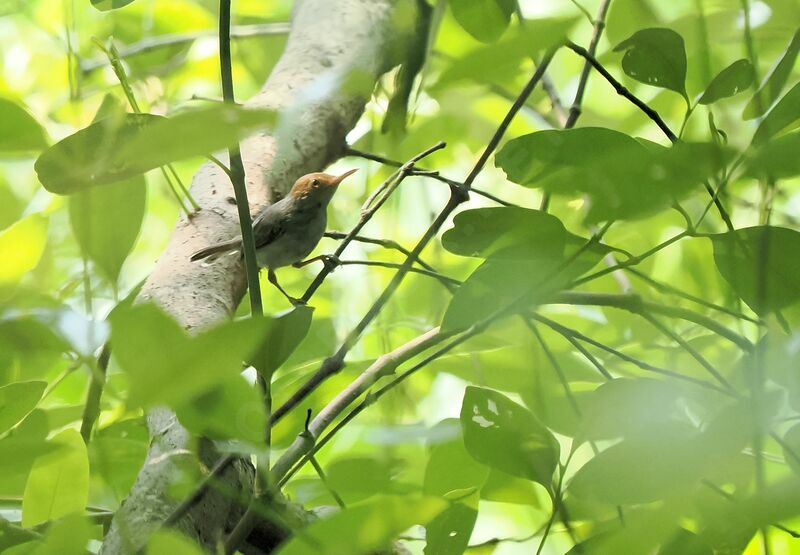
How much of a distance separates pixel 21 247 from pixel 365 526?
0.39 metres

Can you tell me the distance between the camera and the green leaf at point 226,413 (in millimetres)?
294

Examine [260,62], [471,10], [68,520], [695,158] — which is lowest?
[68,520]

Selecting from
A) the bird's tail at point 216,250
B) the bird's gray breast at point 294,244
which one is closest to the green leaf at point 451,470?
the bird's tail at point 216,250

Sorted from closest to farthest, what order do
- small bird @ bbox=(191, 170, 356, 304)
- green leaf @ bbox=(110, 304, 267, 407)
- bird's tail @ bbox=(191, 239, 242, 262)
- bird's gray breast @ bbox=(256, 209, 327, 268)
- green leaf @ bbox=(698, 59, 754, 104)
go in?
green leaf @ bbox=(110, 304, 267, 407) → green leaf @ bbox=(698, 59, 754, 104) → bird's tail @ bbox=(191, 239, 242, 262) → small bird @ bbox=(191, 170, 356, 304) → bird's gray breast @ bbox=(256, 209, 327, 268)

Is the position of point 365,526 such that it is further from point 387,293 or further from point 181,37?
point 181,37

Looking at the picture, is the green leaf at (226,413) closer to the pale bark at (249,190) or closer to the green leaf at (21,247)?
the pale bark at (249,190)

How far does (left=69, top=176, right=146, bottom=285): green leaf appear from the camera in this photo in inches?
15.4

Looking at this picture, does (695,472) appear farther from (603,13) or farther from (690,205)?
(690,205)

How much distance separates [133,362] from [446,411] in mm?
743

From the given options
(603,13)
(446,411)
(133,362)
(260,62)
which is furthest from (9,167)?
(133,362)

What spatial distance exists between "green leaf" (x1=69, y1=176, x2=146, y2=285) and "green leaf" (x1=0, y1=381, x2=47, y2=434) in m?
0.07

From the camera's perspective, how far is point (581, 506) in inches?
17.4

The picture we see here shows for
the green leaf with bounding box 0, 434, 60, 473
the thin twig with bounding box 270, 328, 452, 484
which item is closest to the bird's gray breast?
the thin twig with bounding box 270, 328, 452, 484

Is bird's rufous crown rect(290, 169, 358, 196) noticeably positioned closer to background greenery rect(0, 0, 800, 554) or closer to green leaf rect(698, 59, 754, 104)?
background greenery rect(0, 0, 800, 554)
